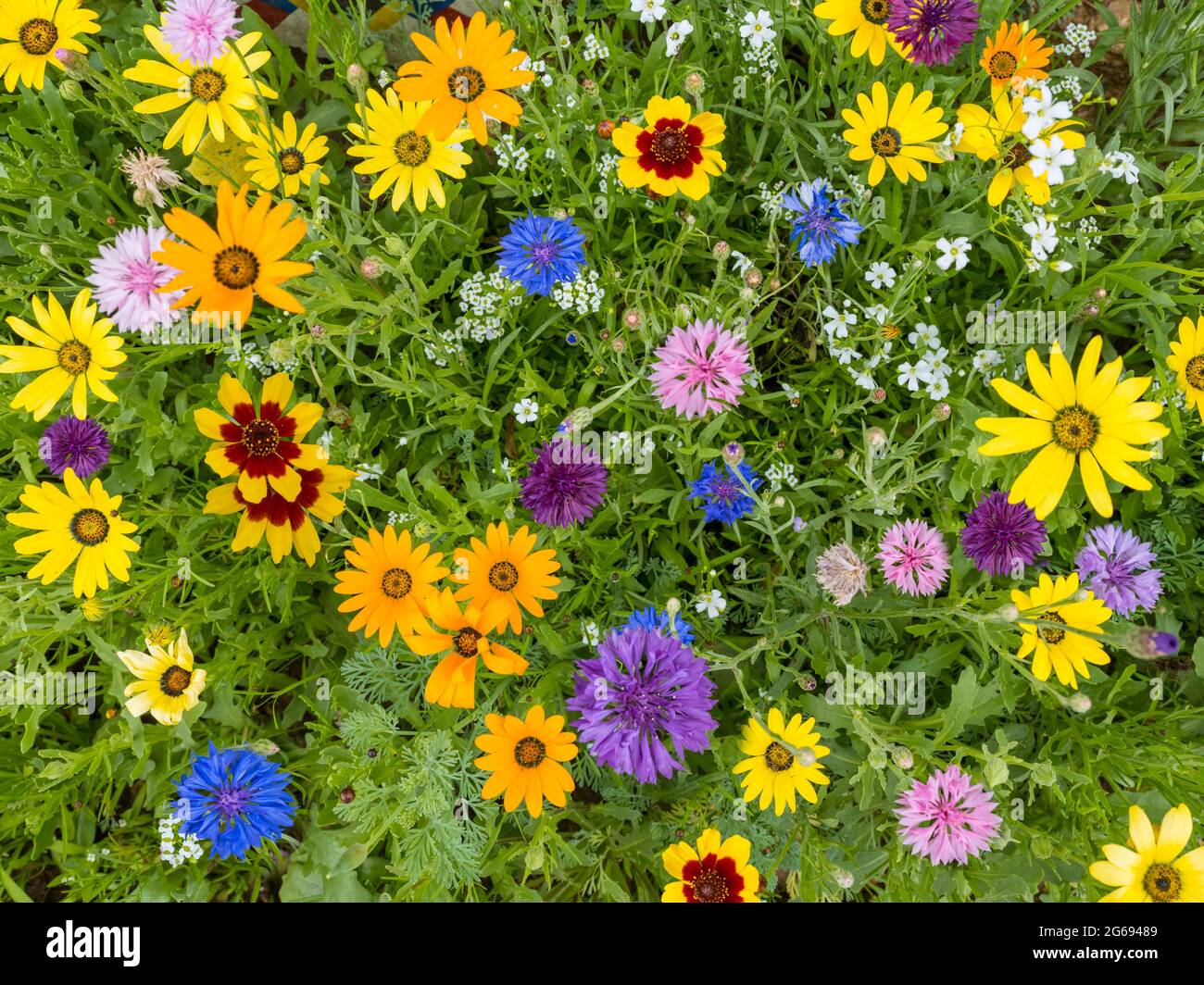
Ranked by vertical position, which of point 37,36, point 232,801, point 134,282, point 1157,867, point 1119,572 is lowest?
point 1157,867

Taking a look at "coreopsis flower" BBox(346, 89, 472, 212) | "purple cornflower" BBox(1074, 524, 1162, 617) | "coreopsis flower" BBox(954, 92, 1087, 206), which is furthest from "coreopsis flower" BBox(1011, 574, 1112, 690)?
"coreopsis flower" BBox(346, 89, 472, 212)

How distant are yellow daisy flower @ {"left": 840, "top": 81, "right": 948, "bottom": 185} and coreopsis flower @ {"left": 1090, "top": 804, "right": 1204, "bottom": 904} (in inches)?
70.3

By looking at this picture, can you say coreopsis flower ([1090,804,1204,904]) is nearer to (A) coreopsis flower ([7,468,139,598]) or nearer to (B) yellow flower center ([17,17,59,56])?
(A) coreopsis flower ([7,468,139,598])

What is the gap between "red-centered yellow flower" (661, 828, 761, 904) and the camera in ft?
6.57

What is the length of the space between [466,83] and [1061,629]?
205 cm

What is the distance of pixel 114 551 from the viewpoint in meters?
2.15

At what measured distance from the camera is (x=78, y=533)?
2.20m

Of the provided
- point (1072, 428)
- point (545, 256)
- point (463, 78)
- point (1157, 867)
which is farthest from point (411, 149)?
point (1157, 867)

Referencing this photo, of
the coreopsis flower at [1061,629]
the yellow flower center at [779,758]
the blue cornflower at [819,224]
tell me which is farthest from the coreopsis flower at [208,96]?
the coreopsis flower at [1061,629]

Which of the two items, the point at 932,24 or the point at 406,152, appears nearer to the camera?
the point at 932,24

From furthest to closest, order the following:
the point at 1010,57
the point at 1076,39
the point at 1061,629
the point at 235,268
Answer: the point at 1076,39
the point at 1010,57
the point at 1061,629
the point at 235,268

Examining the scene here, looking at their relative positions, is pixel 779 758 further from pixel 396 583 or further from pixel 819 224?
pixel 819 224
